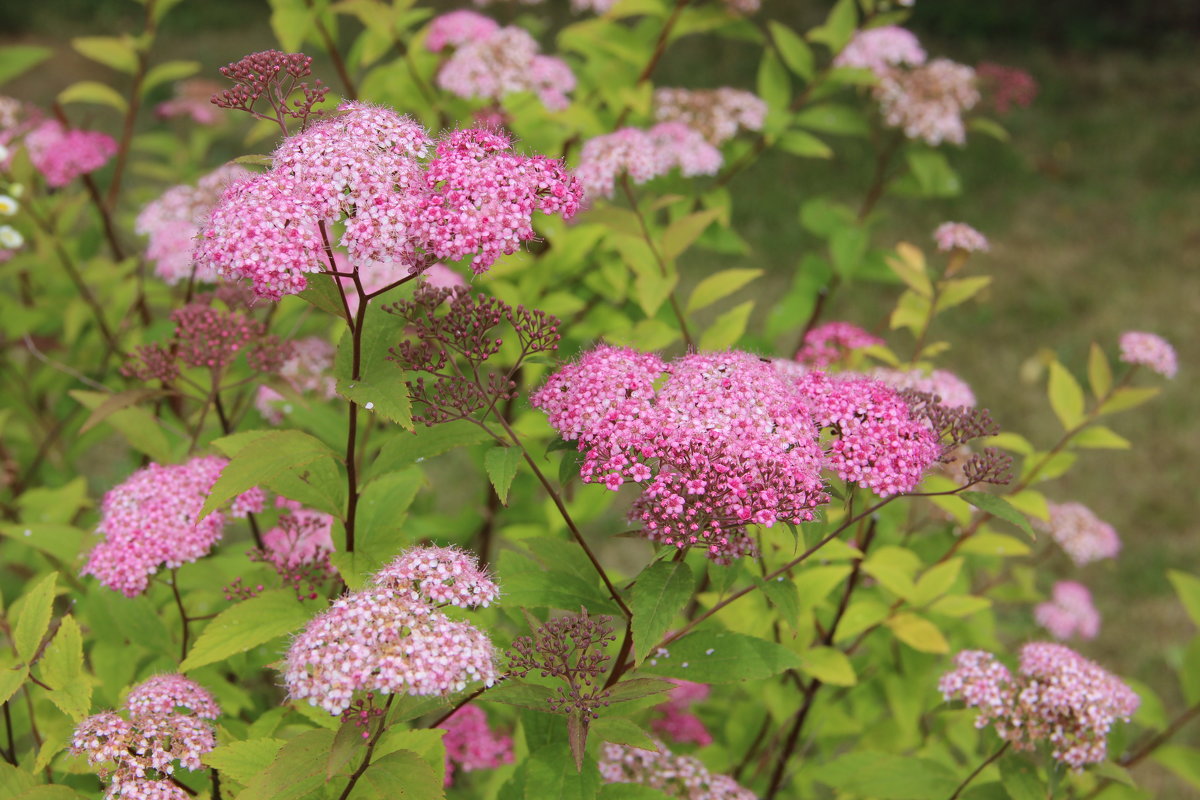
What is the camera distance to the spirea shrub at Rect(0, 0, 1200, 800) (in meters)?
1.56

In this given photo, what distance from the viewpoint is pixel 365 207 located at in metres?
1.53

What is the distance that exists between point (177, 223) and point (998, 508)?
2281 millimetres

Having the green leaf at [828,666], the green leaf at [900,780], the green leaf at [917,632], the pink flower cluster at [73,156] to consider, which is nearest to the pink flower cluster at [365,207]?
the green leaf at [828,666]

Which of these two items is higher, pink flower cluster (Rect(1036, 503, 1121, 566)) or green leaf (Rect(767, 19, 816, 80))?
green leaf (Rect(767, 19, 816, 80))

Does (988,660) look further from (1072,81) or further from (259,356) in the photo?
(1072,81)

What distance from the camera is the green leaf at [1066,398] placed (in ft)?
9.08

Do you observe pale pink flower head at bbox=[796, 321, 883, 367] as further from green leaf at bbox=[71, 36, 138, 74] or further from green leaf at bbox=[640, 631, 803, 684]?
green leaf at bbox=[71, 36, 138, 74]

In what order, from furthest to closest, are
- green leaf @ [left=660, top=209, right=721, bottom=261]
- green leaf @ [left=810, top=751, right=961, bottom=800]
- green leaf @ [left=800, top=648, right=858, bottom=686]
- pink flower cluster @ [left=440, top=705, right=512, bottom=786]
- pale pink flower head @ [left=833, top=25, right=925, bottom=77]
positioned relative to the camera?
pale pink flower head @ [left=833, top=25, right=925, bottom=77]
green leaf @ [left=660, top=209, right=721, bottom=261]
pink flower cluster @ [left=440, top=705, right=512, bottom=786]
green leaf @ [left=800, top=648, right=858, bottom=686]
green leaf @ [left=810, top=751, right=961, bottom=800]

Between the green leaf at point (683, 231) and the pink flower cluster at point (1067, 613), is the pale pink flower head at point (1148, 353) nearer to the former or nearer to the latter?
the pink flower cluster at point (1067, 613)

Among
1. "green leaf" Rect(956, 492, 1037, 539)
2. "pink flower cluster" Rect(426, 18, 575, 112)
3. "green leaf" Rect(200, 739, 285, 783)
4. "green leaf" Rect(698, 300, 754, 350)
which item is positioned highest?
"pink flower cluster" Rect(426, 18, 575, 112)

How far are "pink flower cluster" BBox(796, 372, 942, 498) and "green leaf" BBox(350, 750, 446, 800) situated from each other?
795 mm

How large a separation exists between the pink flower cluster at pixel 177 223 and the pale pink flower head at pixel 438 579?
1385mm

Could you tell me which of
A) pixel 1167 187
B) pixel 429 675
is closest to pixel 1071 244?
pixel 1167 187

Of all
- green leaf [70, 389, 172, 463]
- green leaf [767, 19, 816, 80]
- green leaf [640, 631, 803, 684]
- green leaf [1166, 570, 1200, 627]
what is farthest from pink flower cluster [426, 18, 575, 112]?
green leaf [1166, 570, 1200, 627]
